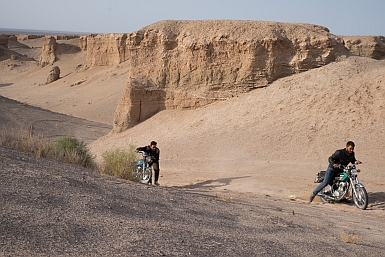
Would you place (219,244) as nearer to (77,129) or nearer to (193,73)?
(193,73)

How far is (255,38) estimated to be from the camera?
19.2m

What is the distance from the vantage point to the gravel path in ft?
15.2

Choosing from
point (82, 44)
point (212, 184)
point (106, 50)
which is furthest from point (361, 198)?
point (82, 44)

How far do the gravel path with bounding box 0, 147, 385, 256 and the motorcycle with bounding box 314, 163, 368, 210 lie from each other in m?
1.10

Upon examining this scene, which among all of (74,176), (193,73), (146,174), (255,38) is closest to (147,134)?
(193,73)

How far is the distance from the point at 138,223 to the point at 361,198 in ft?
19.0

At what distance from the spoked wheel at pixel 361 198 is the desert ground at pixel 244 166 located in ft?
0.57

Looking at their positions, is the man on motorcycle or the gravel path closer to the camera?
the gravel path

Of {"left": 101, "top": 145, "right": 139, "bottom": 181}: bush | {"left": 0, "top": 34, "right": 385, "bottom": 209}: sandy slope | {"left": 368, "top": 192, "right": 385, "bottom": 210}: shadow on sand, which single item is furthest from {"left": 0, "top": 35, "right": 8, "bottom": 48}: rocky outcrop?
{"left": 368, "top": 192, "right": 385, "bottom": 210}: shadow on sand

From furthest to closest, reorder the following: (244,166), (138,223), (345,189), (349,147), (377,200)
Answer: (244,166) < (377,200) < (345,189) < (349,147) < (138,223)

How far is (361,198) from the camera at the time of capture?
9812 mm

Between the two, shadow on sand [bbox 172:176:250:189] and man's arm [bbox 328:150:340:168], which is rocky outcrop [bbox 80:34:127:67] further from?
man's arm [bbox 328:150:340:168]

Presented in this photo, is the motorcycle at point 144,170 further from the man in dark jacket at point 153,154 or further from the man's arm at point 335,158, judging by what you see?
the man's arm at point 335,158

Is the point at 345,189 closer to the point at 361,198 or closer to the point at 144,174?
the point at 361,198
